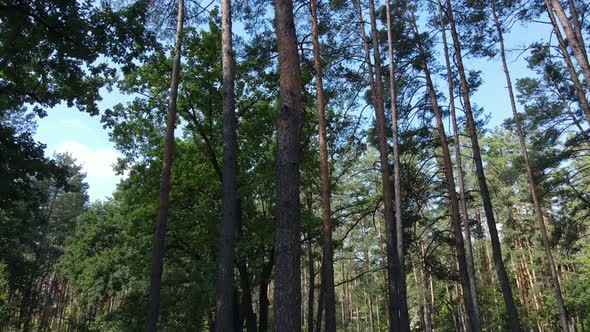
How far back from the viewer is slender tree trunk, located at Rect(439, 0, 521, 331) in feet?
37.6

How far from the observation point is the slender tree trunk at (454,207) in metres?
12.6

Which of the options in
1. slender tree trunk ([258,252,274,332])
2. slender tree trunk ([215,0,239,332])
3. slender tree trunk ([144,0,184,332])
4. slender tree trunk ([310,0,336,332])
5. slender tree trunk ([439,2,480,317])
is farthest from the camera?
slender tree trunk ([258,252,274,332])

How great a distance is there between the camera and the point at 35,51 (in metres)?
7.19

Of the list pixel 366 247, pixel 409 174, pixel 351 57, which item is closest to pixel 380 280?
pixel 366 247

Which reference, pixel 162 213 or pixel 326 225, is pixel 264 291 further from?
pixel 162 213

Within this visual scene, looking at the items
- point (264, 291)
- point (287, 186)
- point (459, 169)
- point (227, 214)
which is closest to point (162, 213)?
point (227, 214)

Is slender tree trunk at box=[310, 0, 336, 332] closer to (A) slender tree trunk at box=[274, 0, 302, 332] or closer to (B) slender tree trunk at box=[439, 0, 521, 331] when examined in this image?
(B) slender tree trunk at box=[439, 0, 521, 331]

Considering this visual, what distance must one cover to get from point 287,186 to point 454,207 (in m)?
10.5

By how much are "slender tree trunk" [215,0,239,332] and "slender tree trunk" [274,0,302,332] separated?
3409 mm

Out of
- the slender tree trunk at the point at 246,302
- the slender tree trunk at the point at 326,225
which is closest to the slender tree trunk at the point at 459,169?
the slender tree trunk at the point at 326,225

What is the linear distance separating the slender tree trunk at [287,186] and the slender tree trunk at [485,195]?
9.06m

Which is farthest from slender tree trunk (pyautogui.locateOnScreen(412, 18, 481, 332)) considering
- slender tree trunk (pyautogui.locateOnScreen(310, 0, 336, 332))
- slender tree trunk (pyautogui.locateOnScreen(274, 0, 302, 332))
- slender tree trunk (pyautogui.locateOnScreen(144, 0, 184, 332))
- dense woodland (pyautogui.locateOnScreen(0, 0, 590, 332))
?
slender tree trunk (pyautogui.locateOnScreen(274, 0, 302, 332))

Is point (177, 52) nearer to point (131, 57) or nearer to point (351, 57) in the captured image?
point (131, 57)

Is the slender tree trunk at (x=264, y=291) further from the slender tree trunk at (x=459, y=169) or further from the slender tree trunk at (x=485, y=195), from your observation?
the slender tree trunk at (x=485, y=195)
